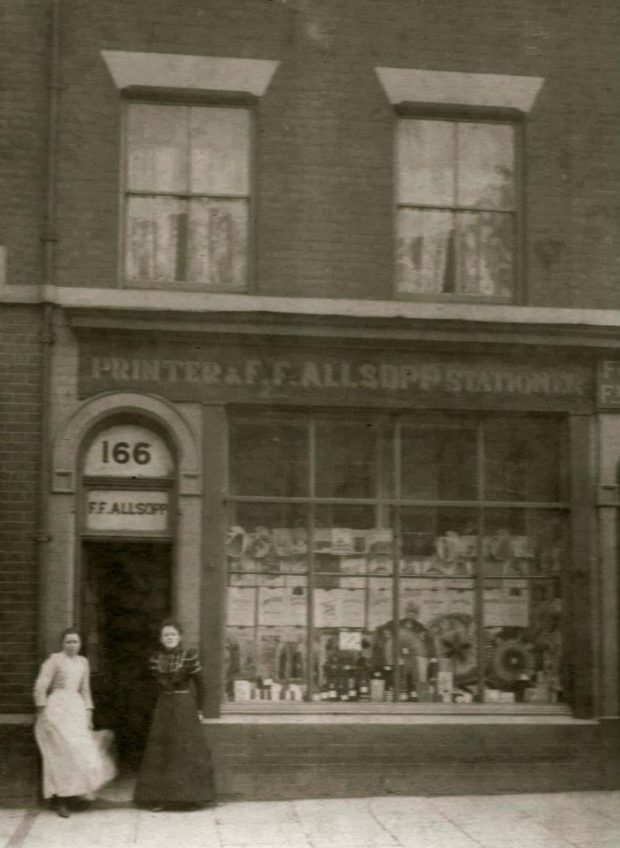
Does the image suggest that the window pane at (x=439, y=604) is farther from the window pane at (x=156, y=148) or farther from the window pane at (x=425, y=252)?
the window pane at (x=156, y=148)

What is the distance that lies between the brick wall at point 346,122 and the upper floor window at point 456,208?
22cm

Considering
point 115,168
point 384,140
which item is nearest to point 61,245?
point 115,168

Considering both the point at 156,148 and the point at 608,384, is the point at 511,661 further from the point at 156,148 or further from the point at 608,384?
the point at 156,148

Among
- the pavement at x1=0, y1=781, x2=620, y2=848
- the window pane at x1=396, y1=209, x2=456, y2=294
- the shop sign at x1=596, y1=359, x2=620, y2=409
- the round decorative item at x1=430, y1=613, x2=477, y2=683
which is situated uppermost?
the window pane at x1=396, y1=209, x2=456, y2=294

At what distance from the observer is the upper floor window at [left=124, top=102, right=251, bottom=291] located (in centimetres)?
1164

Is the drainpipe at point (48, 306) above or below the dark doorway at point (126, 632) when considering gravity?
above

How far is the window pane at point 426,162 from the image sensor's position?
1188cm

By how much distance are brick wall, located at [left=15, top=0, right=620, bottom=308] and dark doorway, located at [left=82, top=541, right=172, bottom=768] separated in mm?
2696

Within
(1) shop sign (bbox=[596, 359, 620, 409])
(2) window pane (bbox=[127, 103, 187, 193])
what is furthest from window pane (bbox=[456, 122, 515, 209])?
(2) window pane (bbox=[127, 103, 187, 193])

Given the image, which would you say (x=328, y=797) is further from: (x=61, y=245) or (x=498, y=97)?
(x=498, y=97)

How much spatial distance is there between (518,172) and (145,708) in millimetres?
6156

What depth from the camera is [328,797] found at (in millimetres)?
11117

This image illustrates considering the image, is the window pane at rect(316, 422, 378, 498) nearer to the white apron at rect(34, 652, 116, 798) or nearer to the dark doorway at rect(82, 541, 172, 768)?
the dark doorway at rect(82, 541, 172, 768)

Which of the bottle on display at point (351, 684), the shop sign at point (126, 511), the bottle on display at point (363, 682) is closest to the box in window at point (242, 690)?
the bottle on display at point (351, 684)
